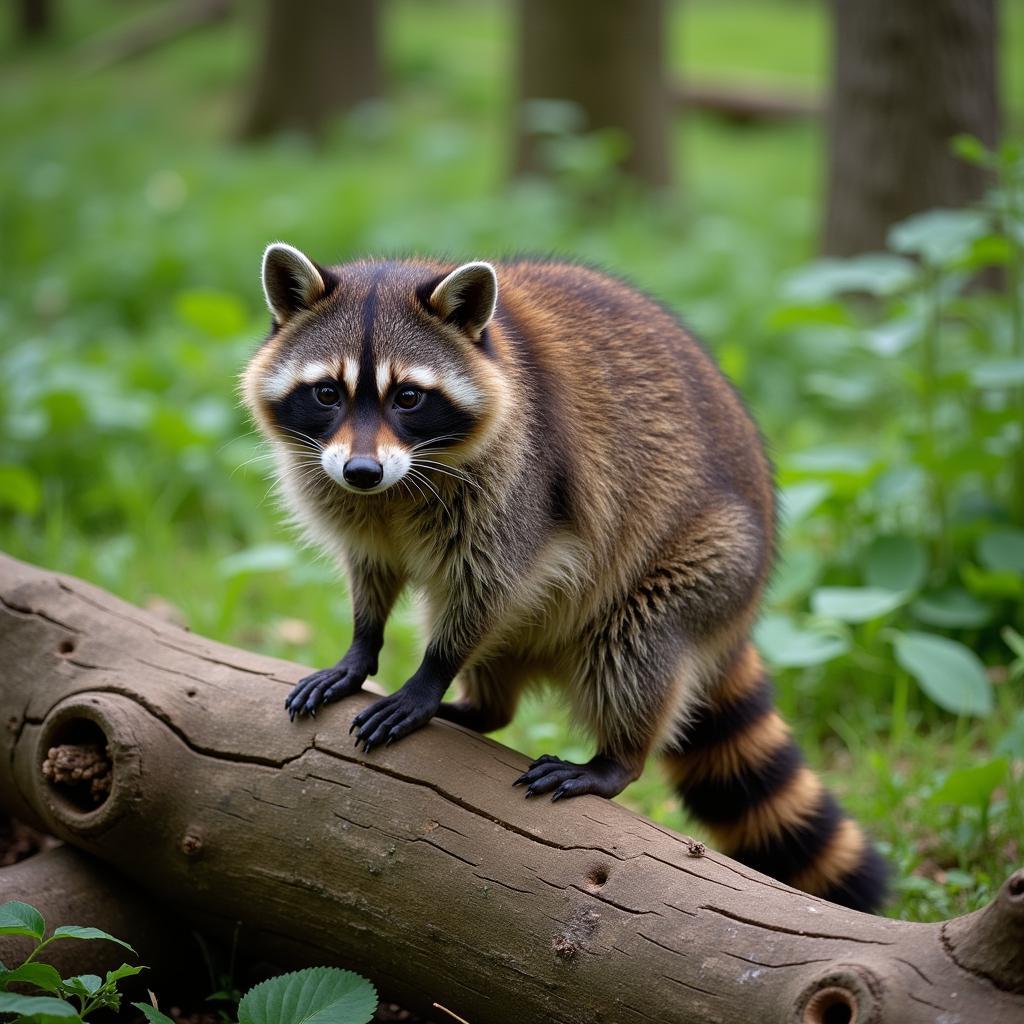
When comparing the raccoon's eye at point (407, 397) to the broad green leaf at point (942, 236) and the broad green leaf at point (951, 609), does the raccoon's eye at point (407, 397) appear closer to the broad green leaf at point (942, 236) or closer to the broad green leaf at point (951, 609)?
the broad green leaf at point (942, 236)

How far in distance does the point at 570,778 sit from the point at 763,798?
0.71 m

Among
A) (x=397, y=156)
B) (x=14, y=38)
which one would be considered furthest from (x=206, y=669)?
(x=14, y=38)

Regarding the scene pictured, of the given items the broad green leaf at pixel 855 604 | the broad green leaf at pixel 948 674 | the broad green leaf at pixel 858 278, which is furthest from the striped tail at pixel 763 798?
the broad green leaf at pixel 858 278

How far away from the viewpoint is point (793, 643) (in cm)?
426

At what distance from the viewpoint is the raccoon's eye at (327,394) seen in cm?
323

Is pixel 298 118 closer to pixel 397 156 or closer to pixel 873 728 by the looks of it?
pixel 397 156

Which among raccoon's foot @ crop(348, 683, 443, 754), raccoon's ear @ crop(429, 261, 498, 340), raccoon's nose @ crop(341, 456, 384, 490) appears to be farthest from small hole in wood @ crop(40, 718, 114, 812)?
raccoon's ear @ crop(429, 261, 498, 340)

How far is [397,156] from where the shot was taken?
13008mm

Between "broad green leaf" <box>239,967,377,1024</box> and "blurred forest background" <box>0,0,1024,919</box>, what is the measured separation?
1396 millimetres

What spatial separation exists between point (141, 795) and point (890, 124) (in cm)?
572

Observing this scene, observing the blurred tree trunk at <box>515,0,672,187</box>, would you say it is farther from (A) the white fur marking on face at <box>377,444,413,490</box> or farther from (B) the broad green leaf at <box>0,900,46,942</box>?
(B) the broad green leaf at <box>0,900,46,942</box>

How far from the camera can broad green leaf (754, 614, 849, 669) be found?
414 cm

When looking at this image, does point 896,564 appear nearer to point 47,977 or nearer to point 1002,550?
point 1002,550

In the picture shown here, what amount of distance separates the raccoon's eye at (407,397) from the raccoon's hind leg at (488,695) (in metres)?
0.87
